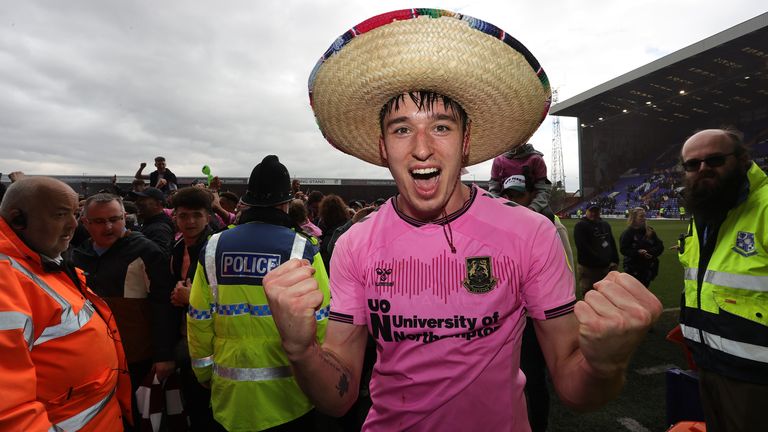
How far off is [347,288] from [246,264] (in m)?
1.38

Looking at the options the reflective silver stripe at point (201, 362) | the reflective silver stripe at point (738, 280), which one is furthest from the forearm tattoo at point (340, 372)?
the reflective silver stripe at point (738, 280)

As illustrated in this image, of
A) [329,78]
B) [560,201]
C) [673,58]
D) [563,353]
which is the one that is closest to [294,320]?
[563,353]

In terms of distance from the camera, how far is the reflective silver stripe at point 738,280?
2.33 metres

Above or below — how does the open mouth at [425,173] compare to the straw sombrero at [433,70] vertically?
below

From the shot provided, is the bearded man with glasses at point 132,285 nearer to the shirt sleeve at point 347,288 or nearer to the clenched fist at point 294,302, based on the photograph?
the shirt sleeve at point 347,288

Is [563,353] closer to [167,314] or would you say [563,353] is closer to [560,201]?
[167,314]

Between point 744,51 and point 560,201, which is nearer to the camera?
point 744,51

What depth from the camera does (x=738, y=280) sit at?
7.96 ft

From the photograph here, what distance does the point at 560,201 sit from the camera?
210 feet

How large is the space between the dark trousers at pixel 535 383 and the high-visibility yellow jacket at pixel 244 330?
6.50 ft

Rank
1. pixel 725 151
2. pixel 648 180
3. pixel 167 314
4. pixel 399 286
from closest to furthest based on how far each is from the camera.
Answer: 1. pixel 399 286
2. pixel 725 151
3. pixel 167 314
4. pixel 648 180

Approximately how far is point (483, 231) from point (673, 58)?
136ft

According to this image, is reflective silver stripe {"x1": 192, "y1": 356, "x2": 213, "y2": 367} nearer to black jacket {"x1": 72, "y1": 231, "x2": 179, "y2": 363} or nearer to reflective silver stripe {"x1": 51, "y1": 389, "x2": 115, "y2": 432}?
black jacket {"x1": 72, "y1": 231, "x2": 179, "y2": 363}

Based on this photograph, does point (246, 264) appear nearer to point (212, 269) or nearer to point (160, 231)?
point (212, 269)
